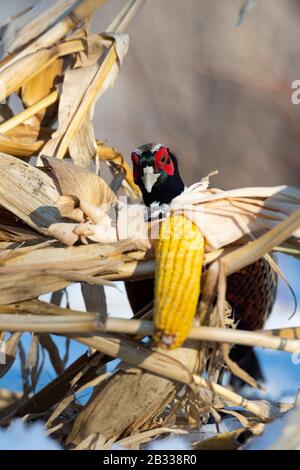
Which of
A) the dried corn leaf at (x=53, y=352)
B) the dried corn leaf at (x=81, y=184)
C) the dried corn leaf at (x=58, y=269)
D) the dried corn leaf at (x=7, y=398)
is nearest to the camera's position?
the dried corn leaf at (x=58, y=269)

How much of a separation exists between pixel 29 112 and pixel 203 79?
87cm

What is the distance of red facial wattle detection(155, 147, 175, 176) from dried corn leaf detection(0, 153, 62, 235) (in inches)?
7.4

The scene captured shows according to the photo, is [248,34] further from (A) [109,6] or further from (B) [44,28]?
(B) [44,28]

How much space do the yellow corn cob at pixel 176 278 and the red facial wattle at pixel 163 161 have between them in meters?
0.23

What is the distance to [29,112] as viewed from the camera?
1.49 m

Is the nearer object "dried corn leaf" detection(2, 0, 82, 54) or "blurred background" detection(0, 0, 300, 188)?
"dried corn leaf" detection(2, 0, 82, 54)

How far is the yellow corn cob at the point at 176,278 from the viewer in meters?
0.80

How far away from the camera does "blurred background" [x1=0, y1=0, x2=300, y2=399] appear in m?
2.14

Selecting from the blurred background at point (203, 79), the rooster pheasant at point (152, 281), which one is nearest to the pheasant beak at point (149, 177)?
the rooster pheasant at point (152, 281)

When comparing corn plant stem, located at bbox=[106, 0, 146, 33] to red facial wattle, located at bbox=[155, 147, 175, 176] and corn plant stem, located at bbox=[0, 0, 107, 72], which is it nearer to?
corn plant stem, located at bbox=[0, 0, 107, 72]

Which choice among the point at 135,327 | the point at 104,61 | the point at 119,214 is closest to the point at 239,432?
the point at 135,327

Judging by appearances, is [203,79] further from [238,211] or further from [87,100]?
[238,211]

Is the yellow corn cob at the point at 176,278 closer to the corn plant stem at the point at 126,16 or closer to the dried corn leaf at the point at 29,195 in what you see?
the dried corn leaf at the point at 29,195

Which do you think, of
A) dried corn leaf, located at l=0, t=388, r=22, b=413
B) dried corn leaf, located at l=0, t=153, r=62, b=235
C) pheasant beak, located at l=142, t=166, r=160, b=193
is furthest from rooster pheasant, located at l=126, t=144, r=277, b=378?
dried corn leaf, located at l=0, t=388, r=22, b=413
